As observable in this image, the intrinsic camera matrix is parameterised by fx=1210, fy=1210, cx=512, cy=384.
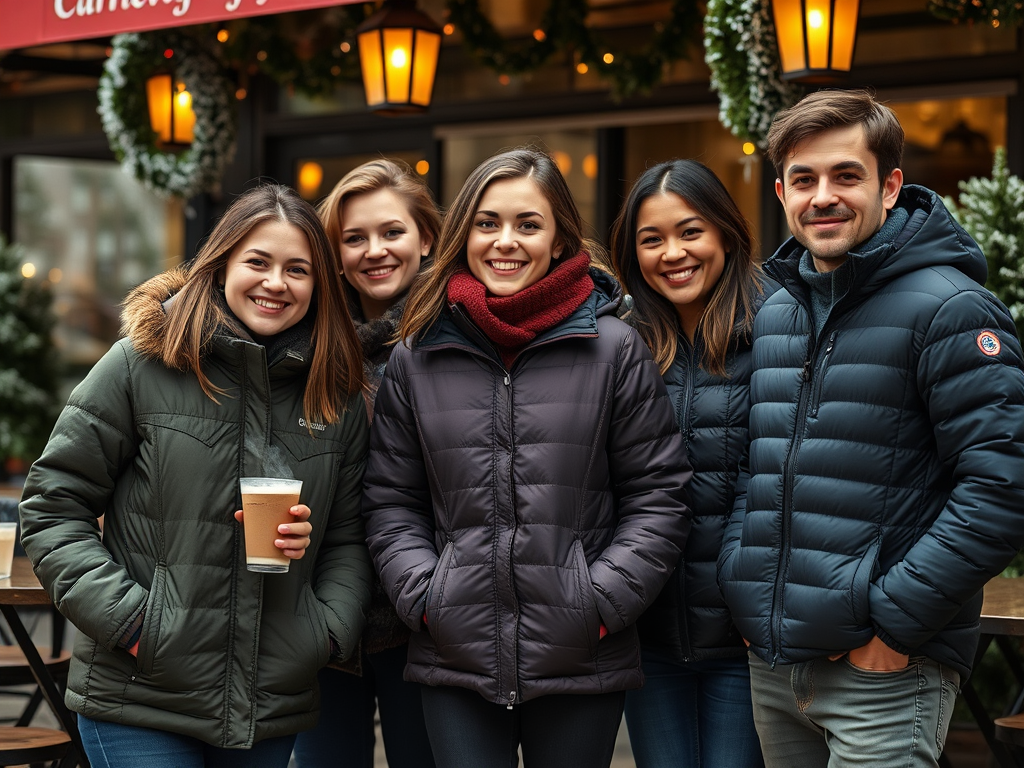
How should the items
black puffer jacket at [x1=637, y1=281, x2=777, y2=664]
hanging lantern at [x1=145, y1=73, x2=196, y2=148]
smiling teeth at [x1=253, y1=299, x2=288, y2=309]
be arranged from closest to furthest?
smiling teeth at [x1=253, y1=299, x2=288, y2=309], black puffer jacket at [x1=637, y1=281, x2=777, y2=664], hanging lantern at [x1=145, y1=73, x2=196, y2=148]

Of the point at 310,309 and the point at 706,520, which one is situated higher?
the point at 310,309


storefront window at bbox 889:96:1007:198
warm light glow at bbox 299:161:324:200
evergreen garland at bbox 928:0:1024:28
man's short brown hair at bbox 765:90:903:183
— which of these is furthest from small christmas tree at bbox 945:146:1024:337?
warm light glow at bbox 299:161:324:200

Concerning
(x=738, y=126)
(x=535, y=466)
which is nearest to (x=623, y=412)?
(x=535, y=466)

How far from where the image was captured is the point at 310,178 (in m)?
7.78

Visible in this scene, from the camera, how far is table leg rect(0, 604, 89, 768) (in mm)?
3392

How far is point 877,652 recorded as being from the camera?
2455mm

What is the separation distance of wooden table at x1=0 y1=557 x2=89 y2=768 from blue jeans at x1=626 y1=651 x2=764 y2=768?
1.52 m

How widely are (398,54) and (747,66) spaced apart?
1.56 meters

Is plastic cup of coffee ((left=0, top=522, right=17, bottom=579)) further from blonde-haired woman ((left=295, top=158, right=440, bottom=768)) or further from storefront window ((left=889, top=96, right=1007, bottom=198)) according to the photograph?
storefront window ((left=889, top=96, right=1007, bottom=198))

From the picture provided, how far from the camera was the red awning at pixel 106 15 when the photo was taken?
14.8 ft

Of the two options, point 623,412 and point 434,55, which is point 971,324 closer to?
point 623,412

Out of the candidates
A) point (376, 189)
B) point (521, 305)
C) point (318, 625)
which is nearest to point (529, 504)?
point (521, 305)

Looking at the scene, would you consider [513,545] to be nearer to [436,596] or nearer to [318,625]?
[436,596]

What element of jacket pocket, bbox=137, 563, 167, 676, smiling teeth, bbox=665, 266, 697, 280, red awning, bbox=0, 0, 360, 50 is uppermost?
red awning, bbox=0, 0, 360, 50
